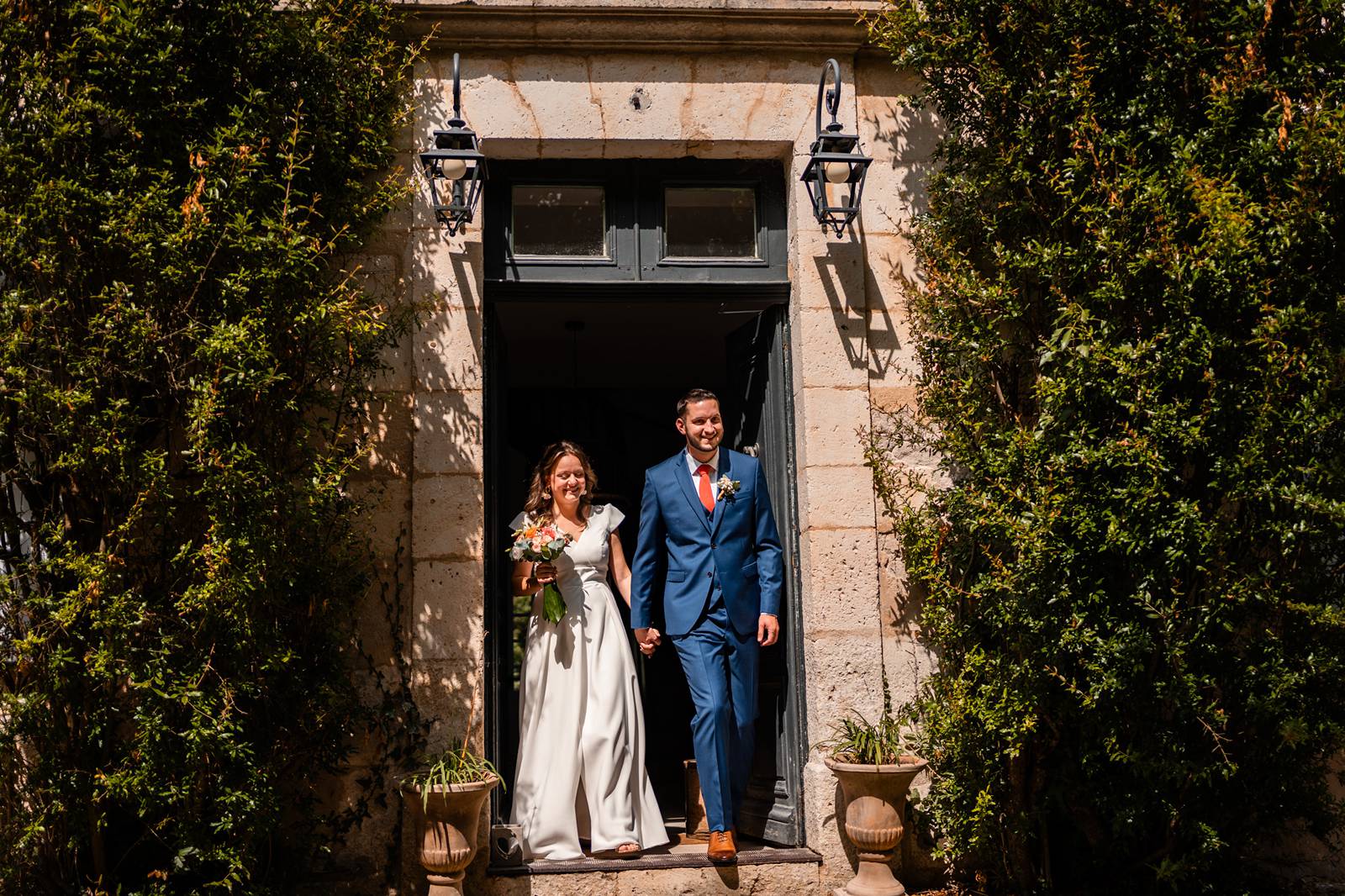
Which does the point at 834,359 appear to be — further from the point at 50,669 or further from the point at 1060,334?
the point at 50,669

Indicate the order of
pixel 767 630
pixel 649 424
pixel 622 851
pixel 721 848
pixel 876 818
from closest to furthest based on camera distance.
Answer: pixel 876 818, pixel 721 848, pixel 622 851, pixel 767 630, pixel 649 424

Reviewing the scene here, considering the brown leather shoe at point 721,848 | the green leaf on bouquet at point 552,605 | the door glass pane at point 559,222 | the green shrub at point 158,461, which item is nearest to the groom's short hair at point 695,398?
the door glass pane at point 559,222

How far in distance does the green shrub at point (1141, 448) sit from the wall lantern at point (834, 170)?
0.46 metres

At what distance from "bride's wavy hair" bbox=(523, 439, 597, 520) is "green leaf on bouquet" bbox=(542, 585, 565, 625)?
17.5 inches

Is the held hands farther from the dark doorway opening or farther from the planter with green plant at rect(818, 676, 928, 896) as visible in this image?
the planter with green plant at rect(818, 676, 928, 896)

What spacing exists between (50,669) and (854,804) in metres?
3.18

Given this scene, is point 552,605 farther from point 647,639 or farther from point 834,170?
point 834,170

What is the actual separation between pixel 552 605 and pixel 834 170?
2.41 metres

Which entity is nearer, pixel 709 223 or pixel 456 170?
pixel 456 170

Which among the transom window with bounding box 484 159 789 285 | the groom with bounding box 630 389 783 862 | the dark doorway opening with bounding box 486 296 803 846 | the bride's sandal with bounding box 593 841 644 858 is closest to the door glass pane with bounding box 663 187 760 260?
the transom window with bounding box 484 159 789 285

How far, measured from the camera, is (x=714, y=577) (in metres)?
5.55

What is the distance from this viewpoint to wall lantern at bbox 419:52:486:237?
519 centimetres

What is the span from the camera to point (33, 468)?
449 centimetres

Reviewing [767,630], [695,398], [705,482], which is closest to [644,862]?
[767,630]
